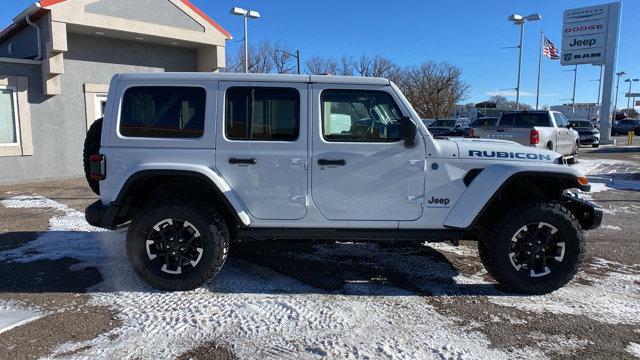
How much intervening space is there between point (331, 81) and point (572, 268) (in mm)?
2796

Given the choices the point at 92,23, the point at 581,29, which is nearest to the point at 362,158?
the point at 92,23

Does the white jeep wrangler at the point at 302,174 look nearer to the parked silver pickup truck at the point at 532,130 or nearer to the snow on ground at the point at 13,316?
the snow on ground at the point at 13,316

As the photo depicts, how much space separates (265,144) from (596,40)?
98.6 feet

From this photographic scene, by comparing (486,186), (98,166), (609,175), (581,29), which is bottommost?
(609,175)

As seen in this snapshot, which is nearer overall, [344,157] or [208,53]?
[344,157]

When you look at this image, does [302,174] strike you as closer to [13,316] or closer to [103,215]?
[103,215]

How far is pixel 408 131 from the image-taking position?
162 inches

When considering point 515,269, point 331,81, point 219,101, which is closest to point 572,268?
point 515,269

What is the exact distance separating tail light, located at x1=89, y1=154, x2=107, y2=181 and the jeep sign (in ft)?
101

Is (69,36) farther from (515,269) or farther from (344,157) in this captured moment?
(515,269)

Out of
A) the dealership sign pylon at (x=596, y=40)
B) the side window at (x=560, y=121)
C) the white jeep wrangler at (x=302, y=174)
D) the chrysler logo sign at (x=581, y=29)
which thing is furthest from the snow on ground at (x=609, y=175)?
the chrysler logo sign at (x=581, y=29)

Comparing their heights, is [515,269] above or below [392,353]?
above

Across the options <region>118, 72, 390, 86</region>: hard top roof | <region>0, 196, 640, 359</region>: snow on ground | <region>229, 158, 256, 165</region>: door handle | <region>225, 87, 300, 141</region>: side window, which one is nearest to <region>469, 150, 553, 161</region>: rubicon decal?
<region>118, 72, 390, 86</region>: hard top roof

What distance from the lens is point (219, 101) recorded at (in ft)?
13.9
